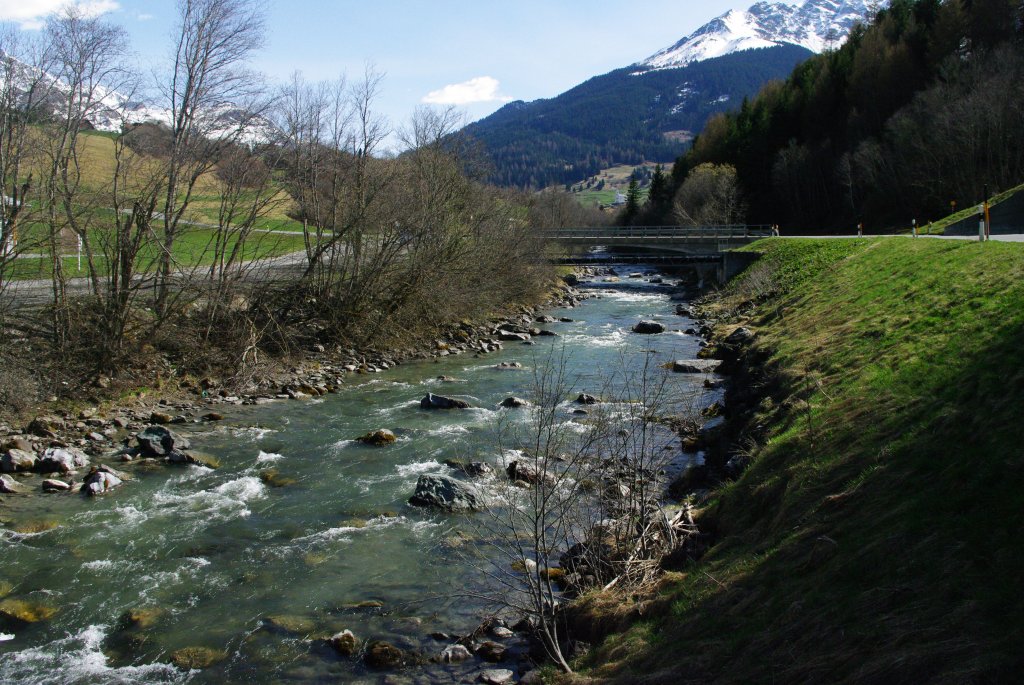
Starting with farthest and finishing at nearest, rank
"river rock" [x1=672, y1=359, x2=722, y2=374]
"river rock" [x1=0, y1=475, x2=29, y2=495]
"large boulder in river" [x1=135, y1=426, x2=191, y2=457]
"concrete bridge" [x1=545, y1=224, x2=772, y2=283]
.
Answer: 1. "concrete bridge" [x1=545, y1=224, x2=772, y2=283]
2. "river rock" [x1=672, y1=359, x2=722, y2=374]
3. "large boulder in river" [x1=135, y1=426, x2=191, y2=457]
4. "river rock" [x1=0, y1=475, x2=29, y2=495]

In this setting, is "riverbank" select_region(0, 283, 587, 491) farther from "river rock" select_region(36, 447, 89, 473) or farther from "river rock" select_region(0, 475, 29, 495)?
"river rock" select_region(0, 475, 29, 495)

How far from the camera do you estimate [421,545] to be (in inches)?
463

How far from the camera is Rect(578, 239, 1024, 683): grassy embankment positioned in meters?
5.05

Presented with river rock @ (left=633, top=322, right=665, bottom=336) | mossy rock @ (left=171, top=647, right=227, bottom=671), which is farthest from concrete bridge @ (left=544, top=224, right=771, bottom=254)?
mossy rock @ (left=171, top=647, right=227, bottom=671)

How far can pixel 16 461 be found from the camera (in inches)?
567

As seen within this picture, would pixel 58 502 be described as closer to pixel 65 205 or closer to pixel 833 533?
pixel 65 205

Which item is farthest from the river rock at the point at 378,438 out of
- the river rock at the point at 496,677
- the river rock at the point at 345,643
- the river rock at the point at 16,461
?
the river rock at the point at 496,677

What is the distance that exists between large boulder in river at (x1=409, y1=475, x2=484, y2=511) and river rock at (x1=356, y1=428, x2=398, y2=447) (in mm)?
3583

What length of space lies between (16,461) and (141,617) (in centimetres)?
689

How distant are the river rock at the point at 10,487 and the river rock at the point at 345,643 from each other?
8095mm

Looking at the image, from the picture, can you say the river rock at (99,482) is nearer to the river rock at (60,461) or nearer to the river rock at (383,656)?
the river rock at (60,461)

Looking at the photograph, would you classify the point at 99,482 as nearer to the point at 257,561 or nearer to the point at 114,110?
the point at 257,561

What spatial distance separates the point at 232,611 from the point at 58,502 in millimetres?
5508

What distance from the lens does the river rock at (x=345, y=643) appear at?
8.85 metres
